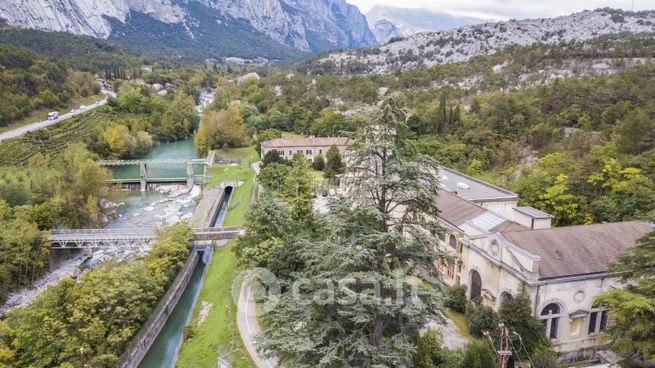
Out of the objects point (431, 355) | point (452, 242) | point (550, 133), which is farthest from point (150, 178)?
point (431, 355)

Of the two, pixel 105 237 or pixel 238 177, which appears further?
pixel 238 177

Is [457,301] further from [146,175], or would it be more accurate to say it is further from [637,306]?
[146,175]

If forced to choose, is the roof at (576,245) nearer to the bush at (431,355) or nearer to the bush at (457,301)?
the bush at (457,301)

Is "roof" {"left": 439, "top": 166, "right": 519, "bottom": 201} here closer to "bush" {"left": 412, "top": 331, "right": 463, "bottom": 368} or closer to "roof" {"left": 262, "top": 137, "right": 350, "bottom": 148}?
"bush" {"left": 412, "top": 331, "right": 463, "bottom": 368}

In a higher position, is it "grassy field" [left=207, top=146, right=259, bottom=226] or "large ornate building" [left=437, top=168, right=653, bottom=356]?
"large ornate building" [left=437, top=168, right=653, bottom=356]

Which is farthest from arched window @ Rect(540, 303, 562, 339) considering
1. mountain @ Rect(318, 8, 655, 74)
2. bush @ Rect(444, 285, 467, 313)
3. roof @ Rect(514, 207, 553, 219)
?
mountain @ Rect(318, 8, 655, 74)
